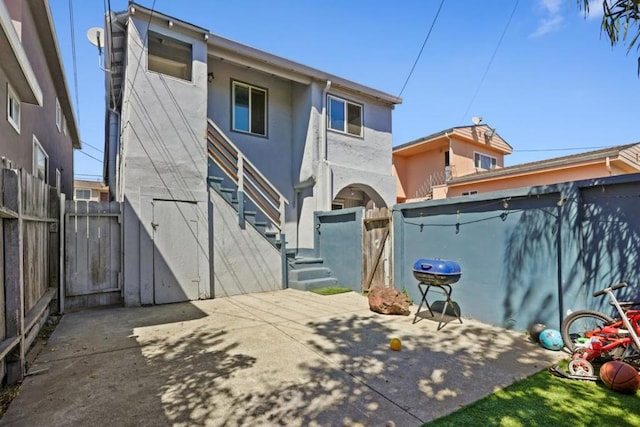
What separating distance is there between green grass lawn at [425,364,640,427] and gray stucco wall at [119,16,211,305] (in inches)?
238

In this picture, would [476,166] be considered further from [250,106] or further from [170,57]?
[170,57]

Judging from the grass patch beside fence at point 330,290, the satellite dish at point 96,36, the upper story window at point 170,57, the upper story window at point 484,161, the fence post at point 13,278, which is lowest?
the grass patch beside fence at point 330,290

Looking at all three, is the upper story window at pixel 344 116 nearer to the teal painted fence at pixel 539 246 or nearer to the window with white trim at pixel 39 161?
the teal painted fence at pixel 539 246

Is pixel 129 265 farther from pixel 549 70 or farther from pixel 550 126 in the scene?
pixel 550 126

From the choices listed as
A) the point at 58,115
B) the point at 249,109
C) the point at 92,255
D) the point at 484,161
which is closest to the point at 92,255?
the point at 92,255

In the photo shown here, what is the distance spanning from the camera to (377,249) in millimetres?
7562

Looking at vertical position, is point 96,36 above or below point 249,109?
above

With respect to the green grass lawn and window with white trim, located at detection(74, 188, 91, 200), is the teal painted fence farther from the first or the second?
window with white trim, located at detection(74, 188, 91, 200)

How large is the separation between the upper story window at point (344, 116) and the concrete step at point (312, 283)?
485 cm

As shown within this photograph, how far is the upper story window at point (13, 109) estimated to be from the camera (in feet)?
15.5

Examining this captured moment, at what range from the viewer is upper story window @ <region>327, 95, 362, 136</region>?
408 inches

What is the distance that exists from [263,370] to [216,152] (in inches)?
237

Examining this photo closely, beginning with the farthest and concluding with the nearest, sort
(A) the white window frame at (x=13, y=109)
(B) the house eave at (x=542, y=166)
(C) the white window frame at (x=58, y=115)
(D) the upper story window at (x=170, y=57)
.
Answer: (B) the house eave at (x=542, y=166) → (C) the white window frame at (x=58, y=115) → (D) the upper story window at (x=170, y=57) → (A) the white window frame at (x=13, y=109)

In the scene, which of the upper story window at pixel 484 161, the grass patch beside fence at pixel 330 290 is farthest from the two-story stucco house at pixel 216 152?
the upper story window at pixel 484 161
